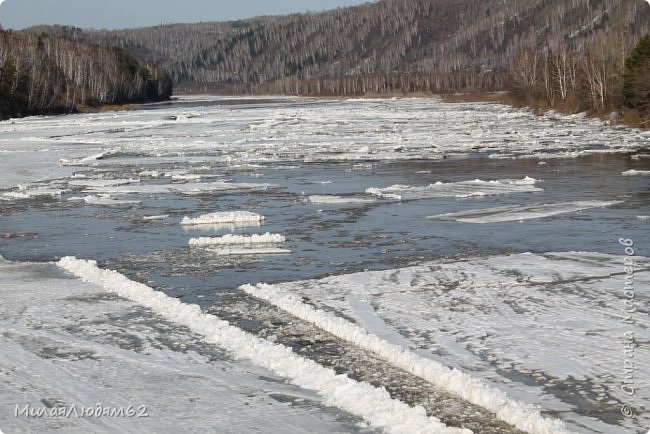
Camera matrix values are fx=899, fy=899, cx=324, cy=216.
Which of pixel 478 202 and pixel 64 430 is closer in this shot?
pixel 64 430

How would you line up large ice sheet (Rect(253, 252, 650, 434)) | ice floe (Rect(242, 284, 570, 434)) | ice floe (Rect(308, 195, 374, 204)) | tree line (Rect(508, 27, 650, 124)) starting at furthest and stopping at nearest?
tree line (Rect(508, 27, 650, 124)) < ice floe (Rect(308, 195, 374, 204)) < large ice sheet (Rect(253, 252, 650, 434)) < ice floe (Rect(242, 284, 570, 434))

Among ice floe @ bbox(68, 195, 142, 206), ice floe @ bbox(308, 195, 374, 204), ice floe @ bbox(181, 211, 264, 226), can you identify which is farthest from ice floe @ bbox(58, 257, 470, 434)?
ice floe @ bbox(68, 195, 142, 206)

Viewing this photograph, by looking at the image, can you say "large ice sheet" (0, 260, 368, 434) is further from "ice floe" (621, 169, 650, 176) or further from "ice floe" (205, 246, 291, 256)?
"ice floe" (621, 169, 650, 176)

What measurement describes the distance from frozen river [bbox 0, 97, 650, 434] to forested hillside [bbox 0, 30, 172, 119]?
6500 cm

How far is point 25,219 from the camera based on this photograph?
17.7 meters

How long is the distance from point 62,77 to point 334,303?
103109mm

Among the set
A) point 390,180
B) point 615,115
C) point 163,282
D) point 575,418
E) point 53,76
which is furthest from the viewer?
point 53,76

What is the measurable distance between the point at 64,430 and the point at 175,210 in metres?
12.4

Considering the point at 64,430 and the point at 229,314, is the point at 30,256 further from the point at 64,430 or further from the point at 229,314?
the point at 64,430

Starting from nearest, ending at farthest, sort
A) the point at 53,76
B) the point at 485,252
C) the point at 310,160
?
the point at 485,252
the point at 310,160
the point at 53,76

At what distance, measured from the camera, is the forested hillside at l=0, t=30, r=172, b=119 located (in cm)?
8450

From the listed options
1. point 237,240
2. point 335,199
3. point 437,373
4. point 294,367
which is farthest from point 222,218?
point 437,373

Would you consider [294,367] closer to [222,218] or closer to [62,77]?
[222,218]

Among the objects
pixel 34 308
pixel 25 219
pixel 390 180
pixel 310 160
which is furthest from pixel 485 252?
pixel 310 160
